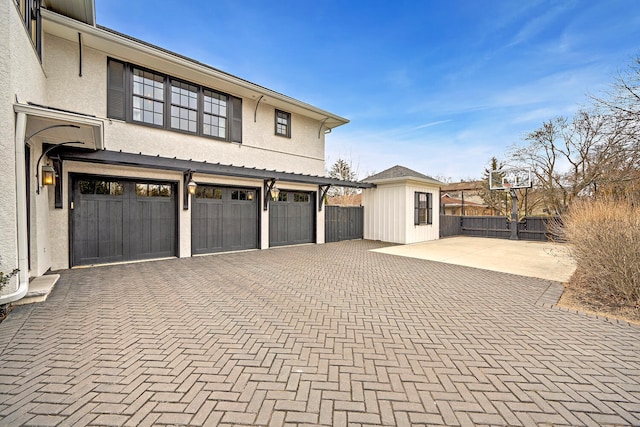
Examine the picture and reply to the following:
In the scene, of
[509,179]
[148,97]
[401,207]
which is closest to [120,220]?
[148,97]

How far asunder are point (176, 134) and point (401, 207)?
31.1ft

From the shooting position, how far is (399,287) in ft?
17.7

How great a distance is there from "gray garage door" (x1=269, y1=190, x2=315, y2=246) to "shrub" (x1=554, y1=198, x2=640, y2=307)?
8.64m

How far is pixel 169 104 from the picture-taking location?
823 cm

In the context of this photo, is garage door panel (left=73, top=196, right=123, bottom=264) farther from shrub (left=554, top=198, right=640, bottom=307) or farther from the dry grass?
shrub (left=554, top=198, right=640, bottom=307)

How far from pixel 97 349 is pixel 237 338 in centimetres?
143

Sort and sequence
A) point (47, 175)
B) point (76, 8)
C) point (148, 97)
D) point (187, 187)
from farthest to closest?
point (187, 187) → point (148, 97) → point (76, 8) → point (47, 175)

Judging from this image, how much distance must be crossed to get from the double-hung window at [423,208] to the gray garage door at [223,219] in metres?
7.53

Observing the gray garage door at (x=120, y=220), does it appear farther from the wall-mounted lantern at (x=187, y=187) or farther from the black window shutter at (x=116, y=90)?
the black window shutter at (x=116, y=90)

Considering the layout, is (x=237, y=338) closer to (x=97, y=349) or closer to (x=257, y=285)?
(x=97, y=349)

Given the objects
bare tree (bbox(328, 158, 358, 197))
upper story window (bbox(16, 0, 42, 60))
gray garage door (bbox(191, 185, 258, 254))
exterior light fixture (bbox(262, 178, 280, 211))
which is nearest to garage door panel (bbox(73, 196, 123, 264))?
gray garage door (bbox(191, 185, 258, 254))

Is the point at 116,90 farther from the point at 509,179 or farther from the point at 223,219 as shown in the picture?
the point at 509,179

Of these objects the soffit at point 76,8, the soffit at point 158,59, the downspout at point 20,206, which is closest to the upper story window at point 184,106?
the soffit at point 158,59

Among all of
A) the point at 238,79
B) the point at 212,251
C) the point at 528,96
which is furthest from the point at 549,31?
the point at 212,251
